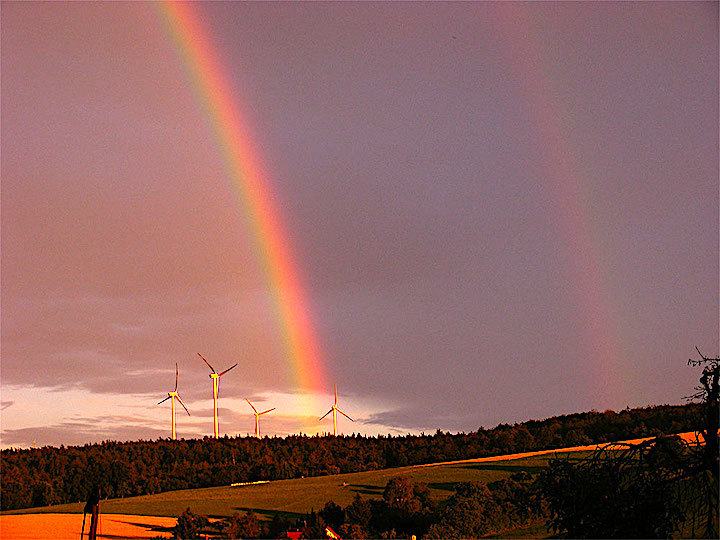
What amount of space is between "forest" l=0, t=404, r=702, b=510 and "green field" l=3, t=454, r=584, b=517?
31.4 m

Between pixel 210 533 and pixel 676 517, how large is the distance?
6336cm

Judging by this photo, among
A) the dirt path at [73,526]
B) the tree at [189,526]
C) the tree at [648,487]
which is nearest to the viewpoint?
the tree at [648,487]

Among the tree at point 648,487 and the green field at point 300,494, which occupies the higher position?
the green field at point 300,494

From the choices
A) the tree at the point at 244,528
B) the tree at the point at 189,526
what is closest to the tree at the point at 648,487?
the tree at the point at 244,528

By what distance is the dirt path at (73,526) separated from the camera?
3442 inches

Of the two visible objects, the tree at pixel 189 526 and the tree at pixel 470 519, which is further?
the tree at pixel 189 526

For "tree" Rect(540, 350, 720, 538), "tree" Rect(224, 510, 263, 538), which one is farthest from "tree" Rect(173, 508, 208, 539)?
"tree" Rect(540, 350, 720, 538)

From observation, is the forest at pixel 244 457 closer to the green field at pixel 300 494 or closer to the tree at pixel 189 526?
the green field at pixel 300 494

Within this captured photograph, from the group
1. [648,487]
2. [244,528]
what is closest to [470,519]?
[244,528]

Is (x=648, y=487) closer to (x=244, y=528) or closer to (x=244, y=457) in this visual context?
(x=244, y=528)

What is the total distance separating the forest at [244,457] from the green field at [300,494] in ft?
103

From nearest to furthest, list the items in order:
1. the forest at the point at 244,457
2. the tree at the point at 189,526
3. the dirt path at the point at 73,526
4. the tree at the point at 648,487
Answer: the tree at the point at 648,487, the tree at the point at 189,526, the dirt path at the point at 73,526, the forest at the point at 244,457

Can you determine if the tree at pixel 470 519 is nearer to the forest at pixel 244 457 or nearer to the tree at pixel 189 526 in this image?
the tree at pixel 189 526

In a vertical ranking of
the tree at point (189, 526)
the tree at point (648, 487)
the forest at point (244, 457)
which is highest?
the forest at point (244, 457)
